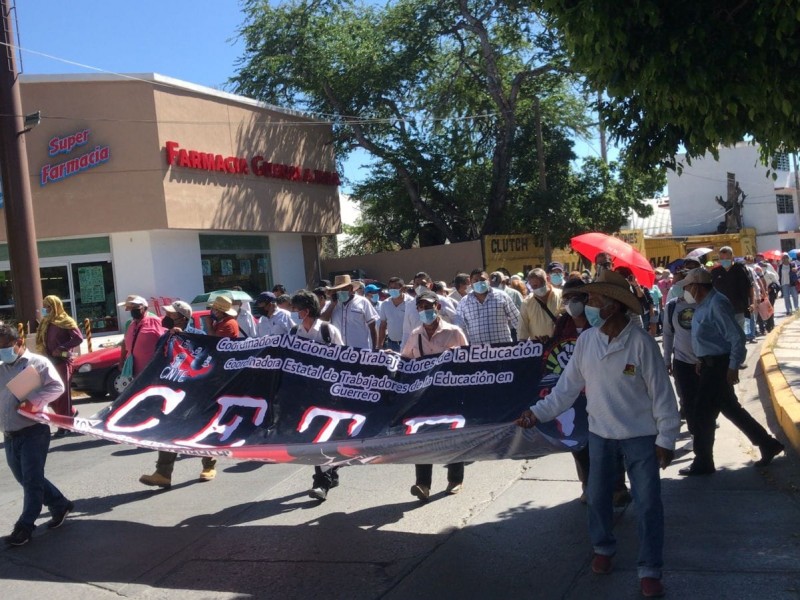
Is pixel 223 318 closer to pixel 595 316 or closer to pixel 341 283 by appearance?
pixel 341 283

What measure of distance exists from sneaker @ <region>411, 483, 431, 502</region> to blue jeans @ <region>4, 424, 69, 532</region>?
2.91 meters

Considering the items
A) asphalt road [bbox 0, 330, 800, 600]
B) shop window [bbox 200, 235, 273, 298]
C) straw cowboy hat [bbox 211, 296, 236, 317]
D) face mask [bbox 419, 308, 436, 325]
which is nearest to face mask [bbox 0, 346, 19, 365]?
asphalt road [bbox 0, 330, 800, 600]

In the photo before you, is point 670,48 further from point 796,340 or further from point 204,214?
point 204,214

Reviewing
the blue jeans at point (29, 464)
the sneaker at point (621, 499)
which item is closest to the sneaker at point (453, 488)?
the sneaker at point (621, 499)

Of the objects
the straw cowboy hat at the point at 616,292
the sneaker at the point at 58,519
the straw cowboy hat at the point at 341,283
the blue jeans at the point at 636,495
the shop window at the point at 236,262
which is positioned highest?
the shop window at the point at 236,262

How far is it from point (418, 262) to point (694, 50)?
28309mm

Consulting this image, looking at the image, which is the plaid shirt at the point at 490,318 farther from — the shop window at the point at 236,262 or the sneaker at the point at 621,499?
the shop window at the point at 236,262

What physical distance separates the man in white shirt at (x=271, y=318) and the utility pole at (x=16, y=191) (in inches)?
352

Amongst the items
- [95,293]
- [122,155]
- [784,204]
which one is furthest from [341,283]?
[784,204]

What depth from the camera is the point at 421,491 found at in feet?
23.2

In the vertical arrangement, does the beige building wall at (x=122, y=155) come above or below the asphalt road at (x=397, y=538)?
above

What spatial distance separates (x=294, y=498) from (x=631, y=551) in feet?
10.3

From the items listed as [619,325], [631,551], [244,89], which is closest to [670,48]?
[619,325]

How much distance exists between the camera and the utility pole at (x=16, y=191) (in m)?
17.8
